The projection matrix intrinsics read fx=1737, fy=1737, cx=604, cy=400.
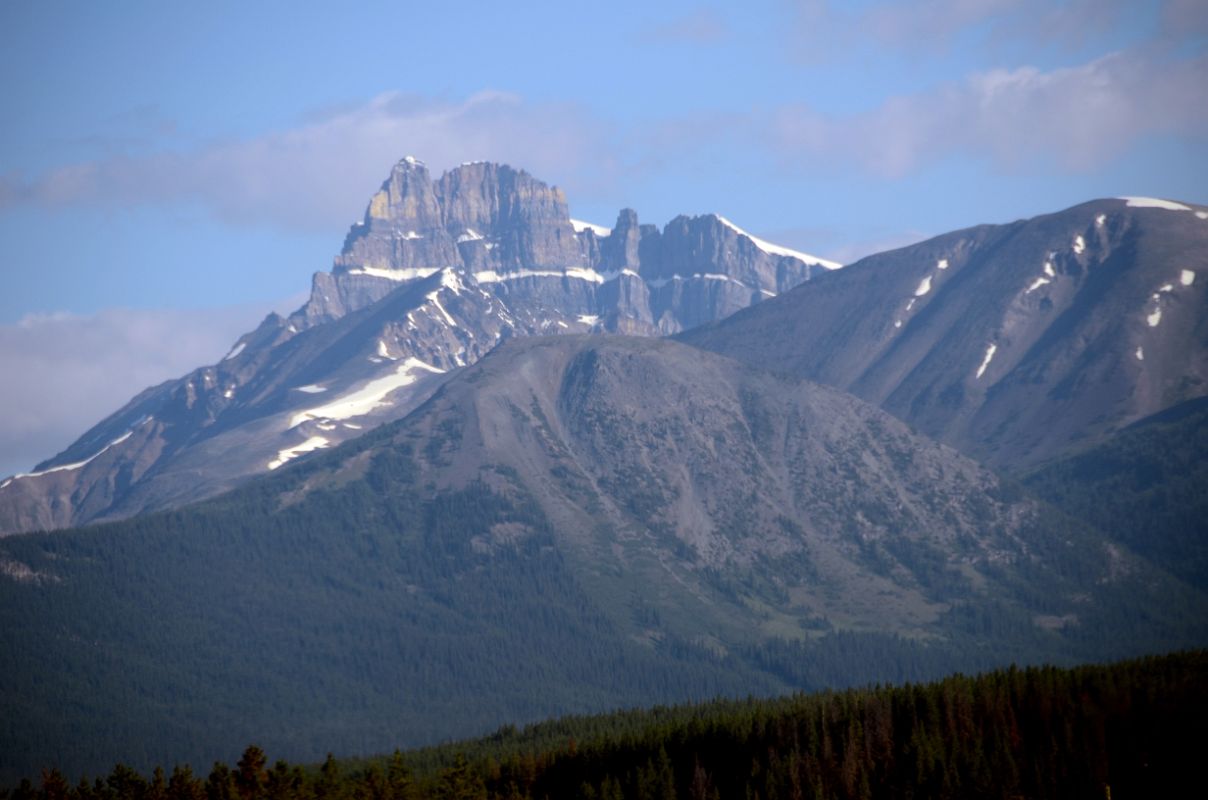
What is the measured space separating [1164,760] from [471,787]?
71.4 m

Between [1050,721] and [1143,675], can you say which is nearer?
[1050,721]

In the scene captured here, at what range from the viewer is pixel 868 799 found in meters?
175

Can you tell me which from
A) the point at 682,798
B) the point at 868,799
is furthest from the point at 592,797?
the point at 868,799

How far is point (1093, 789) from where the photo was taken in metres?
167

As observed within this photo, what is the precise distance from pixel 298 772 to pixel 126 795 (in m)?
19.5

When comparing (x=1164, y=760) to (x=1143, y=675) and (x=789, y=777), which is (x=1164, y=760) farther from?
(x=789, y=777)

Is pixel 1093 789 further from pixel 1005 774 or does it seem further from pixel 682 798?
pixel 682 798

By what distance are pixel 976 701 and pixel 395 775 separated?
65.0 metres

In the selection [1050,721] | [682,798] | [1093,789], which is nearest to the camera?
[1093,789]

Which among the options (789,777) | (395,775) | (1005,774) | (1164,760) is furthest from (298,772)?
(1164,760)

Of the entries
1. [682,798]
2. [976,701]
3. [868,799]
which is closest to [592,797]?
[682,798]

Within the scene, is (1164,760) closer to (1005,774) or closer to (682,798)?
(1005,774)

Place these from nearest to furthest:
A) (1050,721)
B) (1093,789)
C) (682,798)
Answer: (1093,789) → (1050,721) → (682,798)

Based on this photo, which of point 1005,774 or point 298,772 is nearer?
point 1005,774
